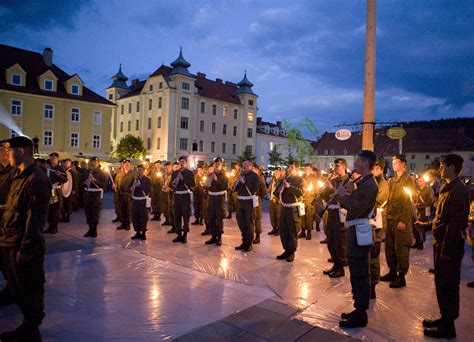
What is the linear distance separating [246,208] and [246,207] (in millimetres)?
25

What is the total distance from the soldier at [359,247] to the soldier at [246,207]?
13.9 feet

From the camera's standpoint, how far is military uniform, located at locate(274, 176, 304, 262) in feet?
26.3

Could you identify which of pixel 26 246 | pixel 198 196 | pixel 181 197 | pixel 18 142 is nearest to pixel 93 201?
pixel 181 197

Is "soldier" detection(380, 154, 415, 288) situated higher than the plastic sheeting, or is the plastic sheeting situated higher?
"soldier" detection(380, 154, 415, 288)

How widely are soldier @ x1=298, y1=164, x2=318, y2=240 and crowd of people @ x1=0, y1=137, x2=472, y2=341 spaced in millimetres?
34

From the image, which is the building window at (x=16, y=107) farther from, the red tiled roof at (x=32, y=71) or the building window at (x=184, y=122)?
the building window at (x=184, y=122)

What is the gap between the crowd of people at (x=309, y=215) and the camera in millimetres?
4027

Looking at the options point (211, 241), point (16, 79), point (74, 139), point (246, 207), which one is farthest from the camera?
point (74, 139)

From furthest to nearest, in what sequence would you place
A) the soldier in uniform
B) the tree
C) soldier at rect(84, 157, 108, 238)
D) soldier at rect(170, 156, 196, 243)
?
the tree
the soldier in uniform
soldier at rect(84, 157, 108, 238)
soldier at rect(170, 156, 196, 243)

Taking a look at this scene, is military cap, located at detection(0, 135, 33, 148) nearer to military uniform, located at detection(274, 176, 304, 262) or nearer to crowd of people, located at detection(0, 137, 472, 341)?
crowd of people, located at detection(0, 137, 472, 341)

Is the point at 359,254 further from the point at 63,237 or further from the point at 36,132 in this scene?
the point at 36,132

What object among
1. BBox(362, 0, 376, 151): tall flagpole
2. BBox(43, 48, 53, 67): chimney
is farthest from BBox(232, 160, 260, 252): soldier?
BBox(43, 48, 53, 67): chimney

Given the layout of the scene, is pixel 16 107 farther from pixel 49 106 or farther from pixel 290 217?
pixel 290 217

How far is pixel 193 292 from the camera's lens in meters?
5.70
